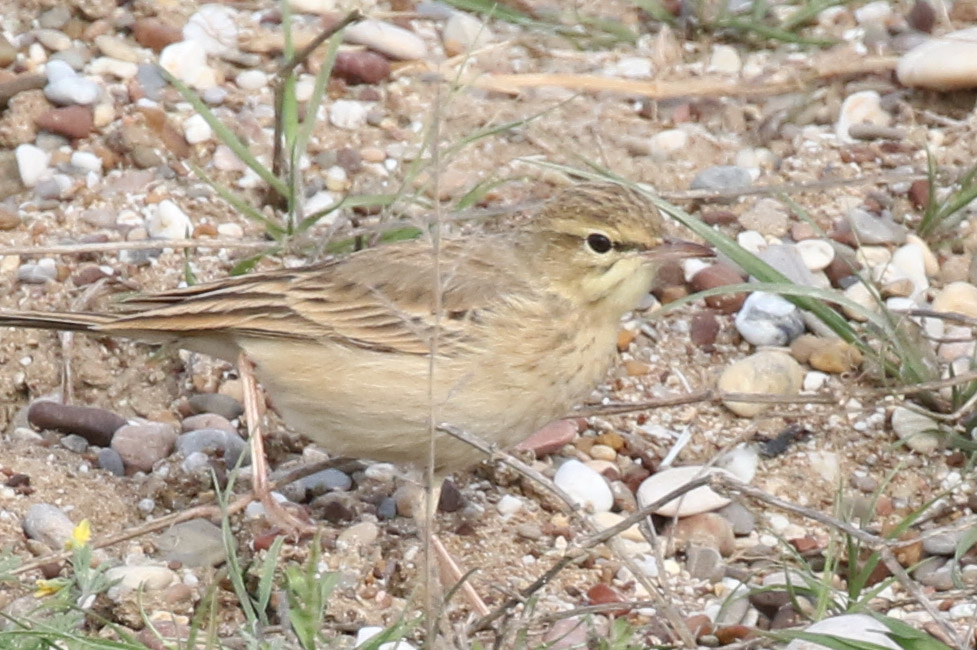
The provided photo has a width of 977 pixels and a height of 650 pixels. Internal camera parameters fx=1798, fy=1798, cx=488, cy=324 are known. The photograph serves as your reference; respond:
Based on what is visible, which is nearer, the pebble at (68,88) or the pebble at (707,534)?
the pebble at (707,534)

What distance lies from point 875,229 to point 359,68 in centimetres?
237

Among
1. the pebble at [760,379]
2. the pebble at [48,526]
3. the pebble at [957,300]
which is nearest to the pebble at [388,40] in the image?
the pebble at [760,379]

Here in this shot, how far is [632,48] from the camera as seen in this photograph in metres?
8.38

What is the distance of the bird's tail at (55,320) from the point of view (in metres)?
5.63

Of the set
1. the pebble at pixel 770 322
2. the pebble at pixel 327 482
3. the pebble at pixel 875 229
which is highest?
the pebble at pixel 875 229

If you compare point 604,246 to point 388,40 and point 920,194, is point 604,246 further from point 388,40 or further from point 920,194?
point 388,40

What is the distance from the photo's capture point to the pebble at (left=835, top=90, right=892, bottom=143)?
7.92 metres

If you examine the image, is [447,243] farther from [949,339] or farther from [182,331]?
[949,339]

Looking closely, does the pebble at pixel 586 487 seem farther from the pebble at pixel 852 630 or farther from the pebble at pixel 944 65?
the pebble at pixel 944 65

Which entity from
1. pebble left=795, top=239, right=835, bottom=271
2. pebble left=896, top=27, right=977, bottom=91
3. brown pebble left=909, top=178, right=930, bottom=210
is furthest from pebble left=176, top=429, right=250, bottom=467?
pebble left=896, top=27, right=977, bottom=91

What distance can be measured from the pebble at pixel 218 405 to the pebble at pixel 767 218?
224 centimetres

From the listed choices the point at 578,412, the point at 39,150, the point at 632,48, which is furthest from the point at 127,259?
the point at 632,48

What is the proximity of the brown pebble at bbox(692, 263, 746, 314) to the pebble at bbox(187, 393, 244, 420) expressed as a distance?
1.84 meters

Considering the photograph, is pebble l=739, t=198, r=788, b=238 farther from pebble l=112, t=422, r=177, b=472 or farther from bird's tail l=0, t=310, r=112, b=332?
bird's tail l=0, t=310, r=112, b=332
